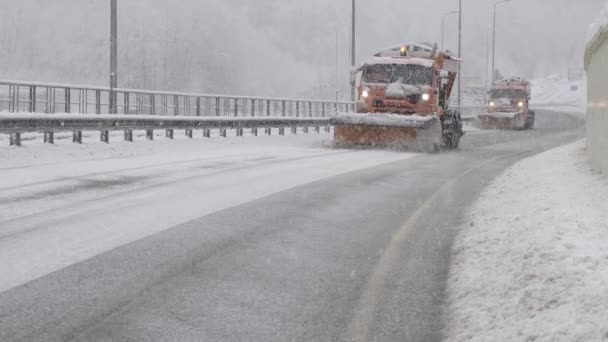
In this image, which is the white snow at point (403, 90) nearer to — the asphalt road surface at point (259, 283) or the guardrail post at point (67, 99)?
the guardrail post at point (67, 99)

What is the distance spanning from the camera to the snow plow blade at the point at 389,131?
804 inches

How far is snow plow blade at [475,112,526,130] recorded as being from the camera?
39094 mm

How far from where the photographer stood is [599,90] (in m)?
10.8

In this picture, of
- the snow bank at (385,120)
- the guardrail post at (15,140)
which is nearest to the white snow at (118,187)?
the guardrail post at (15,140)

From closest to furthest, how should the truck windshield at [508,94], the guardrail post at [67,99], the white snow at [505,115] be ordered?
the guardrail post at [67,99] < the white snow at [505,115] < the truck windshield at [508,94]

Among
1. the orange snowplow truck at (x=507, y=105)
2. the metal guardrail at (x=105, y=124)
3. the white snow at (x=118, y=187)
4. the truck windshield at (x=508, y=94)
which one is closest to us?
the white snow at (x=118, y=187)

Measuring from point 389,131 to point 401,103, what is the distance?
1.12 meters

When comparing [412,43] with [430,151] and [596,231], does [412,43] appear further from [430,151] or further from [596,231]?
[596,231]

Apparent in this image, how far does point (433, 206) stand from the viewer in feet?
33.0

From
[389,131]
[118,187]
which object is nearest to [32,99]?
[389,131]

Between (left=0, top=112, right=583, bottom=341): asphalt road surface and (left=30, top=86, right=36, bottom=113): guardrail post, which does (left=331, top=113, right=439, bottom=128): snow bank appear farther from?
(left=0, top=112, right=583, bottom=341): asphalt road surface

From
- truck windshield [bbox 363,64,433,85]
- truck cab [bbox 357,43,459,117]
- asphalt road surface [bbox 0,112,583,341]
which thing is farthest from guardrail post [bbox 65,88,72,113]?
asphalt road surface [bbox 0,112,583,341]

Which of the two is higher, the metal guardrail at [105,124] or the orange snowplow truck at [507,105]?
the orange snowplow truck at [507,105]

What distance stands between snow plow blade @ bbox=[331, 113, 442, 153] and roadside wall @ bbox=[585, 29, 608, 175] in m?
8.02
